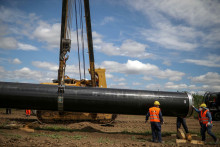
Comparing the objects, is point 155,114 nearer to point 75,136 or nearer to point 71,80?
point 75,136

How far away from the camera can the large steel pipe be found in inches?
329

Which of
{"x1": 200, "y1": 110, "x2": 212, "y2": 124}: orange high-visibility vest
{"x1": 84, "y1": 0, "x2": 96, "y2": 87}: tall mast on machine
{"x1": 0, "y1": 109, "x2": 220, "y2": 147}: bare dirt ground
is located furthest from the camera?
{"x1": 84, "y1": 0, "x2": 96, "y2": 87}: tall mast on machine

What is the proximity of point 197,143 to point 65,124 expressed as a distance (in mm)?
7876

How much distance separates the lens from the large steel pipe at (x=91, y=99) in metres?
8.36

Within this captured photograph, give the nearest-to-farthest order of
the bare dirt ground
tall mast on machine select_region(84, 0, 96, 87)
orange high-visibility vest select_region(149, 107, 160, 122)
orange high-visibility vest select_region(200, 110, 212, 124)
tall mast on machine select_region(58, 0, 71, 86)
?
the bare dirt ground < orange high-visibility vest select_region(149, 107, 160, 122) < orange high-visibility vest select_region(200, 110, 212, 124) < tall mast on machine select_region(58, 0, 71, 86) < tall mast on machine select_region(84, 0, 96, 87)

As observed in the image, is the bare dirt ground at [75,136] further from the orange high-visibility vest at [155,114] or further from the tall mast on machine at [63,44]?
the tall mast on machine at [63,44]

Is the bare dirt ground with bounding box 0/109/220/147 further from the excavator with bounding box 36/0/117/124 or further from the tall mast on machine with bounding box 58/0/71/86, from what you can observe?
the tall mast on machine with bounding box 58/0/71/86

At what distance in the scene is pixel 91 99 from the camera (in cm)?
843

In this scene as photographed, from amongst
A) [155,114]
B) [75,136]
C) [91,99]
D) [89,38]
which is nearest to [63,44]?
[89,38]

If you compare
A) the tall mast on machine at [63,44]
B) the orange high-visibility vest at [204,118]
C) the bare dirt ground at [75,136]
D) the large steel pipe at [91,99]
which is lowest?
the bare dirt ground at [75,136]

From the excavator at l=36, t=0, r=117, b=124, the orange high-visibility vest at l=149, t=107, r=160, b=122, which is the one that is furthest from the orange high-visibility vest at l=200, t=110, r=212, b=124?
the excavator at l=36, t=0, r=117, b=124

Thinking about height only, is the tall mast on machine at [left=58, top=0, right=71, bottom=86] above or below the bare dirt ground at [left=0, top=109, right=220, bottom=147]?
above

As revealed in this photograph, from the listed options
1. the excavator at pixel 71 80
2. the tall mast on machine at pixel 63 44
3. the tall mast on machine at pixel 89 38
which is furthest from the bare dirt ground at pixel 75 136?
the tall mast on machine at pixel 89 38

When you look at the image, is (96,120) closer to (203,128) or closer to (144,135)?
(144,135)
